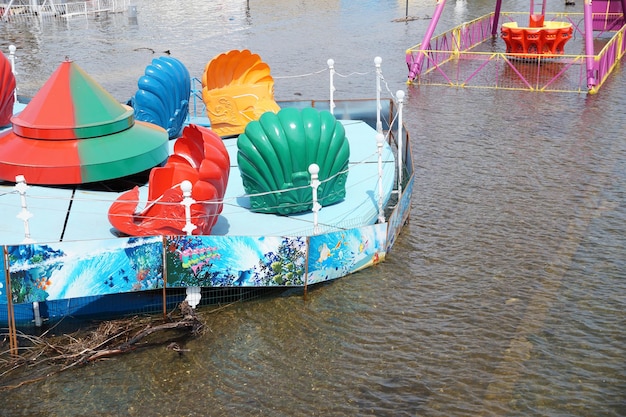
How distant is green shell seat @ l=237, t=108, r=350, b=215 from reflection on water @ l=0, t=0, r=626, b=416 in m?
2.17

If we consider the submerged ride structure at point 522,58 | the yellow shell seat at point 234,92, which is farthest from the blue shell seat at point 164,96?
the submerged ride structure at point 522,58

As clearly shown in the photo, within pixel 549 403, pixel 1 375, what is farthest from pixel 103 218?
pixel 549 403

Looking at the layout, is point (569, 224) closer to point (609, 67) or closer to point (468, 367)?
point (468, 367)

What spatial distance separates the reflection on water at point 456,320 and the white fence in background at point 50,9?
36424mm

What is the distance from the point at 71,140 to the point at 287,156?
14.7 feet

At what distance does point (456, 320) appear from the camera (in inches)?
529

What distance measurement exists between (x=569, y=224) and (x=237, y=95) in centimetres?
908

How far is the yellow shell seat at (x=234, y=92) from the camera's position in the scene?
20.7 metres

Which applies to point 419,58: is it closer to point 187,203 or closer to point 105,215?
point 105,215

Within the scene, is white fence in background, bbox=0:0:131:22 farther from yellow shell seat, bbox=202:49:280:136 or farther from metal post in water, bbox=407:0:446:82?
yellow shell seat, bbox=202:49:280:136

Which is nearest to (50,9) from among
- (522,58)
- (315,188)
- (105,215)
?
(522,58)

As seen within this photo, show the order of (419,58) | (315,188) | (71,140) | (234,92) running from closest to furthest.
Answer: (315,188), (71,140), (234,92), (419,58)

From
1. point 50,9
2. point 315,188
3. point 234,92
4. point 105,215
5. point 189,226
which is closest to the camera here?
point 189,226

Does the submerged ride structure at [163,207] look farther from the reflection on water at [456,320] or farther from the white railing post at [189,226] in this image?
the reflection on water at [456,320]
